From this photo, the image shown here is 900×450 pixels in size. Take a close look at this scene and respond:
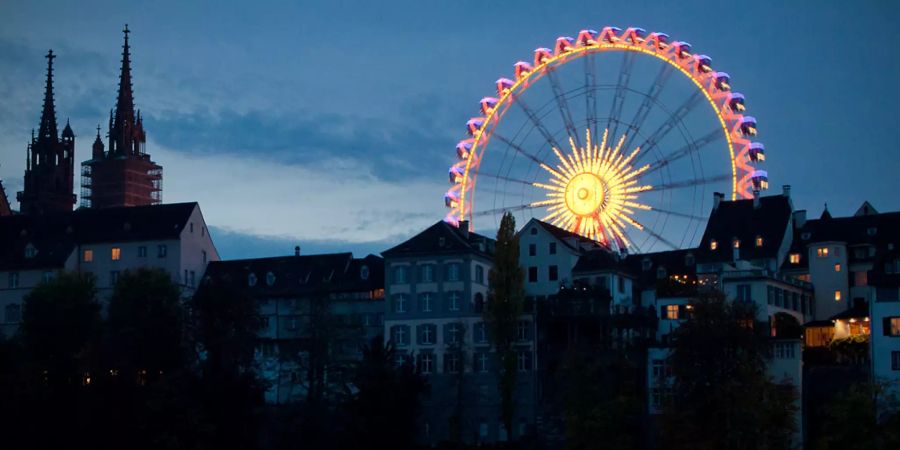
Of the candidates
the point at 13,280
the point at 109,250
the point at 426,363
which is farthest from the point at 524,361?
the point at 13,280

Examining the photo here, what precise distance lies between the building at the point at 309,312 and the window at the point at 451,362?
602cm

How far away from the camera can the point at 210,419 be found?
349 feet

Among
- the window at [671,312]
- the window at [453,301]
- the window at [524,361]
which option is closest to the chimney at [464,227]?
the window at [453,301]

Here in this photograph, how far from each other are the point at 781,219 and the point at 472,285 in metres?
22.1

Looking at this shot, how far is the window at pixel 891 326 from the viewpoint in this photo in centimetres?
10250

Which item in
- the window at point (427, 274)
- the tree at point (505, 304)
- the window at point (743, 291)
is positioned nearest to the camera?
the window at point (743, 291)

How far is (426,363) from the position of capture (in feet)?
389

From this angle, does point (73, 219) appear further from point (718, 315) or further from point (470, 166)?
point (718, 315)

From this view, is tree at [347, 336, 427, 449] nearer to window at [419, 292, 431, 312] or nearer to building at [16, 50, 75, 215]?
window at [419, 292, 431, 312]

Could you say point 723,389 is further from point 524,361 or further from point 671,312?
point 524,361

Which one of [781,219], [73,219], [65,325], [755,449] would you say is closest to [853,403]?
[755,449]

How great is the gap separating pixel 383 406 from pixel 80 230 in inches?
1677

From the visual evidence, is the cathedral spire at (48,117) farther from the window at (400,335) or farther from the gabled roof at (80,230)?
the window at (400,335)

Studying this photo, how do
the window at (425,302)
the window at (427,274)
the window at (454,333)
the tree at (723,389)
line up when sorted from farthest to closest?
the window at (427,274) < the window at (425,302) < the window at (454,333) < the tree at (723,389)
